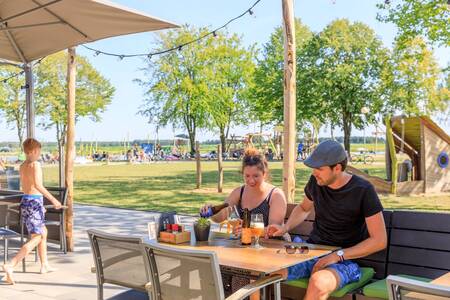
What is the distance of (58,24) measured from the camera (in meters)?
5.75

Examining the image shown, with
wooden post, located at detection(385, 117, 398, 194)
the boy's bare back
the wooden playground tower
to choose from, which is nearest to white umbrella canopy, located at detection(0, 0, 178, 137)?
the boy's bare back

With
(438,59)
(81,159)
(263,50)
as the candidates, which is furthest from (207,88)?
(438,59)

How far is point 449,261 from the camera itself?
10.7ft

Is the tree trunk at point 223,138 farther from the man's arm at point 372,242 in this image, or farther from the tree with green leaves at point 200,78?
the man's arm at point 372,242

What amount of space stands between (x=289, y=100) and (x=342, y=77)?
3066 cm

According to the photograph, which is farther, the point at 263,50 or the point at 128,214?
the point at 263,50

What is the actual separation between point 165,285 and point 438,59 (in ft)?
130

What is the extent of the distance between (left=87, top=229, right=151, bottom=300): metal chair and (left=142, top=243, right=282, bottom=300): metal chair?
0.41 feet

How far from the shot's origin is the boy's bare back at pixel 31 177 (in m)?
5.28

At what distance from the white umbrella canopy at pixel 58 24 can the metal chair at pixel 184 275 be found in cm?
297

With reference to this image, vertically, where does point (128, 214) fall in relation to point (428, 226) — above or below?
below

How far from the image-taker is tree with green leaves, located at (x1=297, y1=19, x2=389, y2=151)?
34594mm

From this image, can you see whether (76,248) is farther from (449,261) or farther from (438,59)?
(438,59)

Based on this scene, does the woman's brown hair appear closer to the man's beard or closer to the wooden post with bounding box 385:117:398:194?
the man's beard
